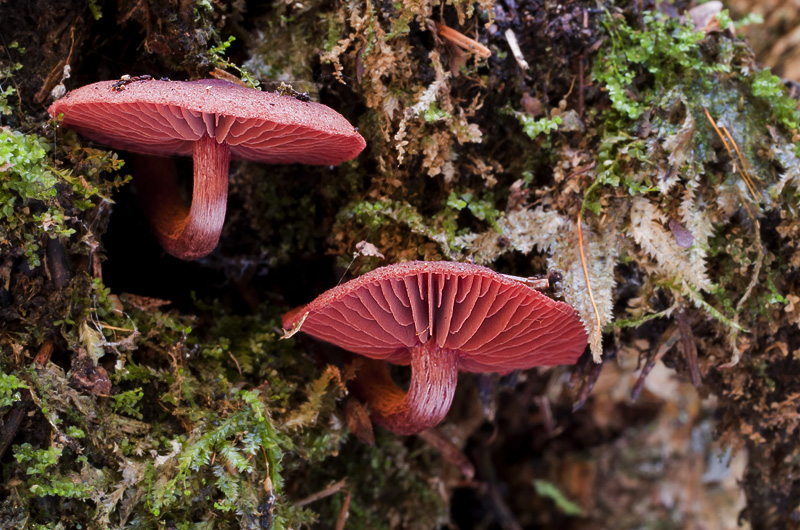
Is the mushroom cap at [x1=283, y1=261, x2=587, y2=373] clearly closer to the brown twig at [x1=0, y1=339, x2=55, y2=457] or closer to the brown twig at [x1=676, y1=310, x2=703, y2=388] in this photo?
the brown twig at [x1=676, y1=310, x2=703, y2=388]

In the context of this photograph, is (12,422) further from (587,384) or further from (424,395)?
(587,384)

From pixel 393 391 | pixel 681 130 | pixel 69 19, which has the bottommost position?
pixel 393 391

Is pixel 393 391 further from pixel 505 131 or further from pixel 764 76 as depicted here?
pixel 764 76

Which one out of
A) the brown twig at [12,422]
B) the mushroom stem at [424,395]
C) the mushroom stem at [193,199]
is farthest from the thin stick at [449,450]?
the brown twig at [12,422]

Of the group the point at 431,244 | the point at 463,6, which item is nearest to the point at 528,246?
the point at 431,244

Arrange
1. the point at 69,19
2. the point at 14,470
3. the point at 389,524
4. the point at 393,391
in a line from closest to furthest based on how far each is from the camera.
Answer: the point at 14,470, the point at 69,19, the point at 393,391, the point at 389,524
